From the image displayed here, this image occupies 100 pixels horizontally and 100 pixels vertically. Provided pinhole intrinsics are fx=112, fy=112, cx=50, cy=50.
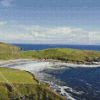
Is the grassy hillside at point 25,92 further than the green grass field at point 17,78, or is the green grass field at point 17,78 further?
the green grass field at point 17,78

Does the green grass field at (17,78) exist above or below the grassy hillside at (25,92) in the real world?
above

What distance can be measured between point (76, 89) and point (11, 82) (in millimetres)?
29983

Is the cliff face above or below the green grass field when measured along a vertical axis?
below

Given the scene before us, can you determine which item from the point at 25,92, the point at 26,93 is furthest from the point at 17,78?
the point at 26,93

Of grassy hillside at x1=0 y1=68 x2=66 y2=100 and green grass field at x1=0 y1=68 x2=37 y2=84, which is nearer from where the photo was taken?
grassy hillside at x1=0 y1=68 x2=66 y2=100

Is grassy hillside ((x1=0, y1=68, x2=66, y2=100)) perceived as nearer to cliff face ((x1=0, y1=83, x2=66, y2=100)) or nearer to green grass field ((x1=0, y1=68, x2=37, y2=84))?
cliff face ((x1=0, y1=83, x2=66, y2=100))

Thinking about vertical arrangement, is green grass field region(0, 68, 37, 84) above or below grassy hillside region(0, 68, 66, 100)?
above

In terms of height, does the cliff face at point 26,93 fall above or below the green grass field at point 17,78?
below

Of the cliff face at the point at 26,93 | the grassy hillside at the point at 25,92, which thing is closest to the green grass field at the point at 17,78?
the grassy hillside at the point at 25,92

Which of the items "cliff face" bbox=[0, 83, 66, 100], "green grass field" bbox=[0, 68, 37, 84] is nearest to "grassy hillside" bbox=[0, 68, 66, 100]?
"cliff face" bbox=[0, 83, 66, 100]

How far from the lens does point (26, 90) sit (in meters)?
41.5

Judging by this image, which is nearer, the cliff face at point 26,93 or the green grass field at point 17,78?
the cliff face at point 26,93

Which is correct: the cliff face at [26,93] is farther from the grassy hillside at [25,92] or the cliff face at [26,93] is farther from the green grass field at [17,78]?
the green grass field at [17,78]

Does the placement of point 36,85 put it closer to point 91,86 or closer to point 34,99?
point 34,99
